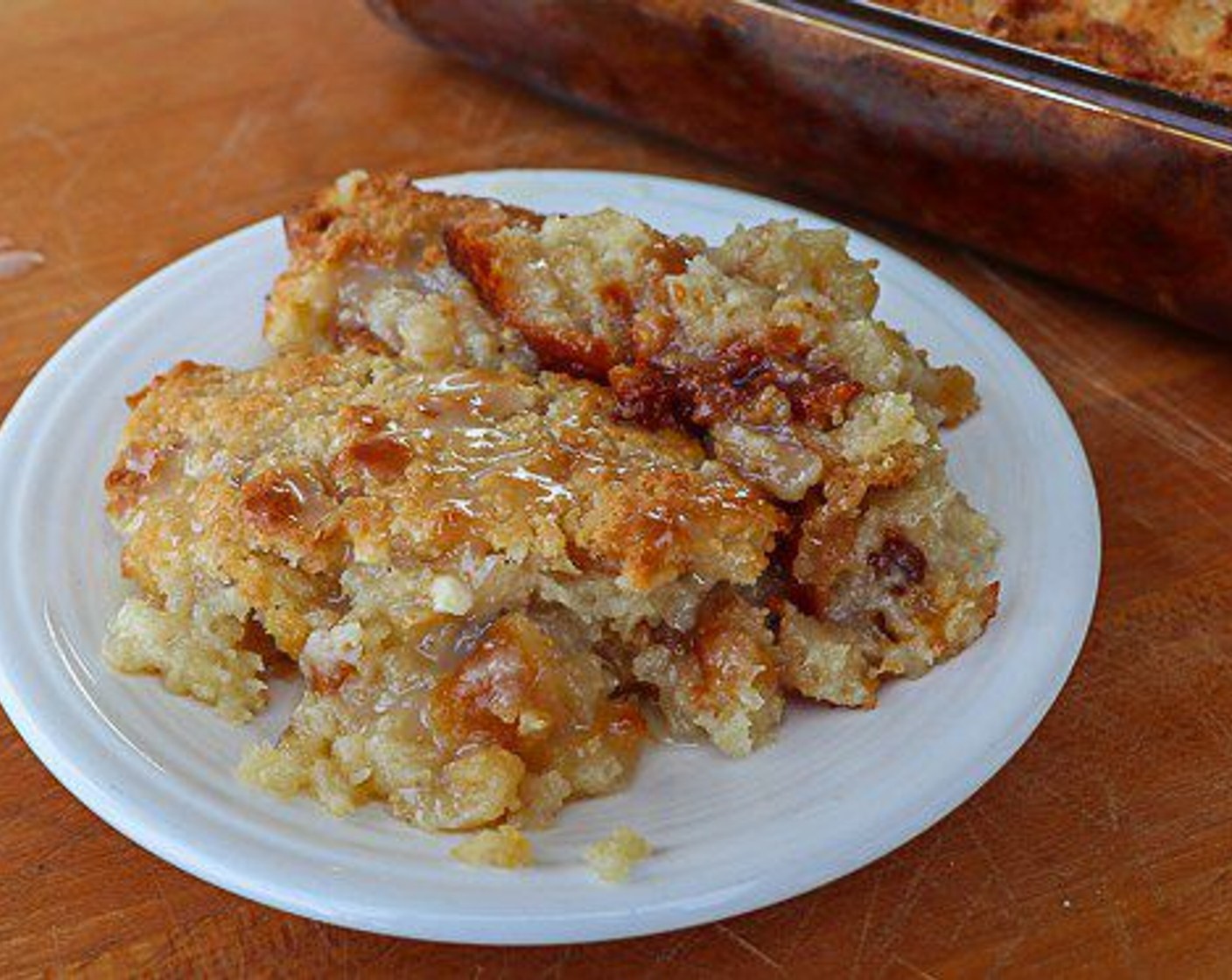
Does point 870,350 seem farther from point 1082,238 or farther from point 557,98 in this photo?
point 557,98

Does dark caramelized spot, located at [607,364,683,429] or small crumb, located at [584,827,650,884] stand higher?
dark caramelized spot, located at [607,364,683,429]

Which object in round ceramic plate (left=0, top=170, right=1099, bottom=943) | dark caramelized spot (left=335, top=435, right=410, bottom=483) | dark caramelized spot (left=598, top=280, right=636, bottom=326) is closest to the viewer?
round ceramic plate (left=0, top=170, right=1099, bottom=943)

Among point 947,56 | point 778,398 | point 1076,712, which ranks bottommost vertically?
point 1076,712

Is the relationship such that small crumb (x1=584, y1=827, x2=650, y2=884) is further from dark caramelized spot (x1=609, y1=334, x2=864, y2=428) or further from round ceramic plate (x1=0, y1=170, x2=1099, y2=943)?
dark caramelized spot (x1=609, y1=334, x2=864, y2=428)

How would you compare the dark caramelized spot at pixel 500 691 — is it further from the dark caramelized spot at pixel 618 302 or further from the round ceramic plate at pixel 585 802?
the dark caramelized spot at pixel 618 302

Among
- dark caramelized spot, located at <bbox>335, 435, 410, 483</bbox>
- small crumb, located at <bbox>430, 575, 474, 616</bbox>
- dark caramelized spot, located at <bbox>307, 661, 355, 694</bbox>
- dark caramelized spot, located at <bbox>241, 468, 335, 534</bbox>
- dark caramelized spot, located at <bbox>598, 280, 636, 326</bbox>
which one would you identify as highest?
dark caramelized spot, located at <bbox>598, 280, 636, 326</bbox>

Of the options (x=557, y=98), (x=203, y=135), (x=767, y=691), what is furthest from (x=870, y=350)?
(x=203, y=135)

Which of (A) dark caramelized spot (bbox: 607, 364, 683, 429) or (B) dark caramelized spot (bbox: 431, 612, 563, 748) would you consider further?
(A) dark caramelized spot (bbox: 607, 364, 683, 429)

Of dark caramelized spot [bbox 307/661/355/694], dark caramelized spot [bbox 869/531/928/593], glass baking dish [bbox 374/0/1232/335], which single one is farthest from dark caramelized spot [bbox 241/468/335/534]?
glass baking dish [bbox 374/0/1232/335]
